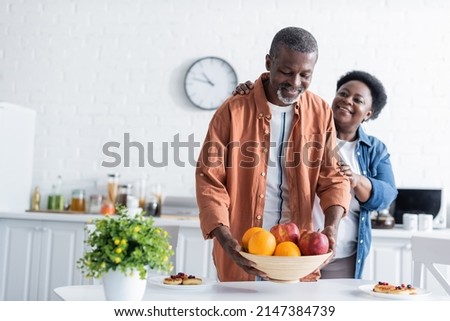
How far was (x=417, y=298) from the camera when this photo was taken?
61.6 inches

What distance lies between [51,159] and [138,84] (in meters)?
0.81

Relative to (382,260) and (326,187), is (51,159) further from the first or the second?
(326,187)

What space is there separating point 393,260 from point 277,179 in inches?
65.4

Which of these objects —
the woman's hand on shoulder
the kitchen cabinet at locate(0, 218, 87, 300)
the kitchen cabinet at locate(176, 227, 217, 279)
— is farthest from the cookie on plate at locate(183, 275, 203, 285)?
the kitchen cabinet at locate(0, 218, 87, 300)

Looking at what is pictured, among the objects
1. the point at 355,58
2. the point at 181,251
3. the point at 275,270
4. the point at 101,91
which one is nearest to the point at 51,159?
the point at 101,91

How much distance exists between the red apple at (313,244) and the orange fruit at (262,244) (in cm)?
8

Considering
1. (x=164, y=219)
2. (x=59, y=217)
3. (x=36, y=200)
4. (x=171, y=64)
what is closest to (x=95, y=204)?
(x=59, y=217)

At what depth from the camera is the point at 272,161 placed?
75.5 inches

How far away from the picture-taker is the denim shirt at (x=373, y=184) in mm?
2170

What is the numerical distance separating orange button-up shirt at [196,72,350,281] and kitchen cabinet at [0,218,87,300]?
6.48 ft

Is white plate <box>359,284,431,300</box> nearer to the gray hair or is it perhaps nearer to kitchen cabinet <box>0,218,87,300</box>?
the gray hair

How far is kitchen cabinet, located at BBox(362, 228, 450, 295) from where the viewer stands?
328cm

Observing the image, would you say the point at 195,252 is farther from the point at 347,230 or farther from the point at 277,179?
the point at 277,179

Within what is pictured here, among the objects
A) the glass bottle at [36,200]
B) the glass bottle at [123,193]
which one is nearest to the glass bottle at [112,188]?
the glass bottle at [123,193]
